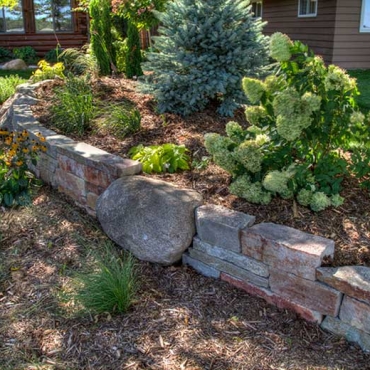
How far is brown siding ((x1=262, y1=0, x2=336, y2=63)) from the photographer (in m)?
10.4

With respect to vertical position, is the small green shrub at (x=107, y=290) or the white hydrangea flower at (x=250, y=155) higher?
the white hydrangea flower at (x=250, y=155)

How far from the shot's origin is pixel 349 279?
7.06 feet

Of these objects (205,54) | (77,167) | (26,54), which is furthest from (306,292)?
(26,54)

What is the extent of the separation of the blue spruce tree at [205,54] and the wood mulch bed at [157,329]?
6.32ft

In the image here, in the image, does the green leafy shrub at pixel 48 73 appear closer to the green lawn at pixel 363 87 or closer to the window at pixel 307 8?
the green lawn at pixel 363 87

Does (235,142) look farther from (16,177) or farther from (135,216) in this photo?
(16,177)

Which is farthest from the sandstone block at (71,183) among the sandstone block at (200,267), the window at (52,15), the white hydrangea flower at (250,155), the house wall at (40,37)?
the window at (52,15)

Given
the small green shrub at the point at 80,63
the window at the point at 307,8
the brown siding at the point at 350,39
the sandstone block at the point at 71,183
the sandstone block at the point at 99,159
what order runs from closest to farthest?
the sandstone block at the point at 99,159
the sandstone block at the point at 71,183
the small green shrub at the point at 80,63
the brown siding at the point at 350,39
the window at the point at 307,8

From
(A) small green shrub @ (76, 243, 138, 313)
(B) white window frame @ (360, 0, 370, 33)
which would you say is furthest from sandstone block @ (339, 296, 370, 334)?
(B) white window frame @ (360, 0, 370, 33)

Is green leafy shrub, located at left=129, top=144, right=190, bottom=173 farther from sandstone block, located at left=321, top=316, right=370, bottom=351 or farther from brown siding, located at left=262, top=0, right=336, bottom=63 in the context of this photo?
brown siding, located at left=262, top=0, right=336, bottom=63

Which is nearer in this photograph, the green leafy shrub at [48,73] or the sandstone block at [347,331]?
the sandstone block at [347,331]

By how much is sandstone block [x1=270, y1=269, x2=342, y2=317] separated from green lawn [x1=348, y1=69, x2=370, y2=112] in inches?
167

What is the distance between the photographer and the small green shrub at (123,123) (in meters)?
4.12

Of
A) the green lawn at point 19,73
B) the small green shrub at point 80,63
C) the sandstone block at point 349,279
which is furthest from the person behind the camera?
the green lawn at point 19,73
